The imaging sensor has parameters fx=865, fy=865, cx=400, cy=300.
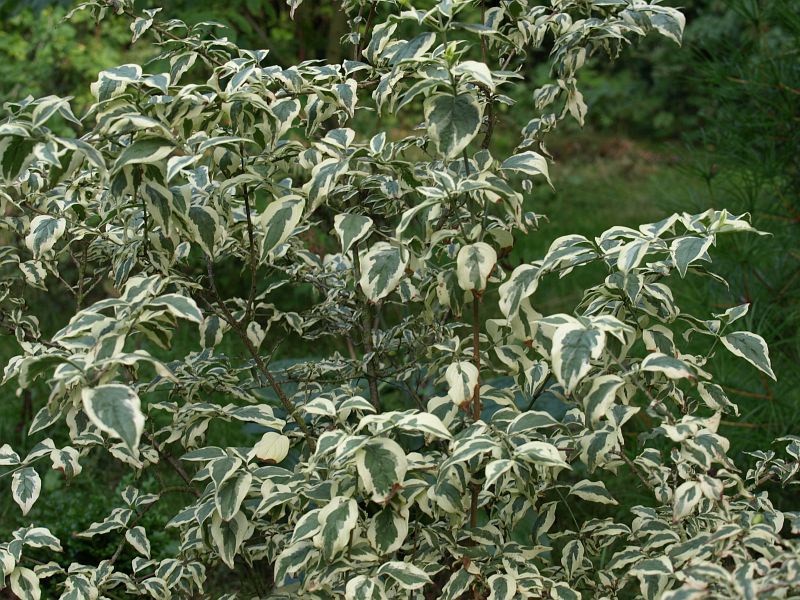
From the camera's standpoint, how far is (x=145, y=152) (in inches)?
52.3

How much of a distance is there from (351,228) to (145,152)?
36 centimetres

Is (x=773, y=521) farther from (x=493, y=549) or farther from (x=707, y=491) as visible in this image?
(x=493, y=549)

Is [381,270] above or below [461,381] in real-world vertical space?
above

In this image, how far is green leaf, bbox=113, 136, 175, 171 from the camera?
1.31 m

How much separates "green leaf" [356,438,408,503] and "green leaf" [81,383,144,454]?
366mm

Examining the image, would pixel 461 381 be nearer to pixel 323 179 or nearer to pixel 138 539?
pixel 323 179

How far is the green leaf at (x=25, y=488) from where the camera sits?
1681 mm

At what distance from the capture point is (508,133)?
30.8ft

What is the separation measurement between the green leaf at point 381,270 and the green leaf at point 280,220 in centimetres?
14

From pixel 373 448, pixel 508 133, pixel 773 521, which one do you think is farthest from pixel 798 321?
pixel 508 133

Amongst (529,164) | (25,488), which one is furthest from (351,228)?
(25,488)

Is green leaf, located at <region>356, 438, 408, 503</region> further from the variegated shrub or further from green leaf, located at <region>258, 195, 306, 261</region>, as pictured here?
green leaf, located at <region>258, 195, 306, 261</region>

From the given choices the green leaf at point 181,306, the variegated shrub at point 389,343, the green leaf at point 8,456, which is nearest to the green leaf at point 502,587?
the variegated shrub at point 389,343

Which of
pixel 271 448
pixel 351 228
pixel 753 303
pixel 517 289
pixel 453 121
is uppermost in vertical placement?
pixel 453 121
